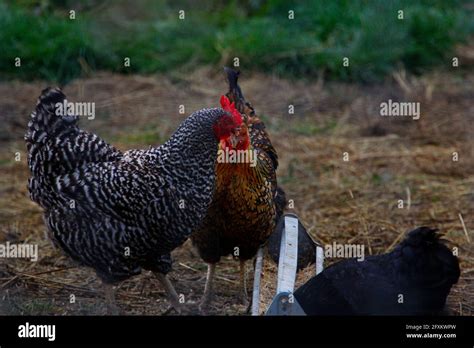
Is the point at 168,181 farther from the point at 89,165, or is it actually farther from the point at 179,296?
the point at 179,296

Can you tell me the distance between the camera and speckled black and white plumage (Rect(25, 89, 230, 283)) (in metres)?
4.98

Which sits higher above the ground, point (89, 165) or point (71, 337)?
point (89, 165)

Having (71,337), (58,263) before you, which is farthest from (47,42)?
(71,337)

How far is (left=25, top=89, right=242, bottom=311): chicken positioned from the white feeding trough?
0.55m

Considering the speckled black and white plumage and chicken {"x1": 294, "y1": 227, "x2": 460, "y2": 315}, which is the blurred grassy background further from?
chicken {"x1": 294, "y1": 227, "x2": 460, "y2": 315}

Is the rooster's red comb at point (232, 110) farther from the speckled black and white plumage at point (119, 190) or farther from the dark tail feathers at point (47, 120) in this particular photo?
the dark tail feathers at point (47, 120)

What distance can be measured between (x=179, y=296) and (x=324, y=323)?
5.63 ft

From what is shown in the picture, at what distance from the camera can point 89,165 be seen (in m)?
5.18

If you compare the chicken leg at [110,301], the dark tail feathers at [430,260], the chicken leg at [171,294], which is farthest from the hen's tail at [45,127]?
the dark tail feathers at [430,260]

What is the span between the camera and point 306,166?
326 inches

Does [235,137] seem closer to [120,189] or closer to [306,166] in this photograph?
[120,189]

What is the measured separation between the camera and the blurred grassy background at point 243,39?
10359mm

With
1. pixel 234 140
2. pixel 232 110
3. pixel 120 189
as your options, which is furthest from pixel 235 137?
pixel 120 189

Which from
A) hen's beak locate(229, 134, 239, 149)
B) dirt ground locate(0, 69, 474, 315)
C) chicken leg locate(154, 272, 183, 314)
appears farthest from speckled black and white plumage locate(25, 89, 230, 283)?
dirt ground locate(0, 69, 474, 315)
